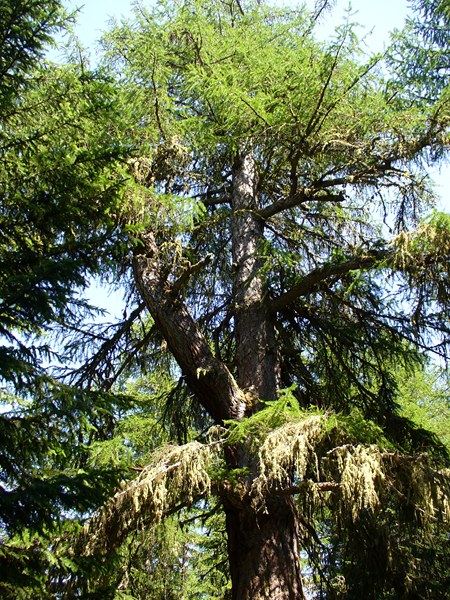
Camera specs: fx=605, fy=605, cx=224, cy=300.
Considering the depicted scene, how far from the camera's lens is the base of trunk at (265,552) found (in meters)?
5.00

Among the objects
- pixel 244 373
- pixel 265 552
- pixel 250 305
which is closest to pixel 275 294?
pixel 250 305

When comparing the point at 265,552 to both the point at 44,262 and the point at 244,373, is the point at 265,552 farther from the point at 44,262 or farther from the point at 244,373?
the point at 44,262

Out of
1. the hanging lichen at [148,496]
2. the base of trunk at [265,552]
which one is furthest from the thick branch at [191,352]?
the hanging lichen at [148,496]

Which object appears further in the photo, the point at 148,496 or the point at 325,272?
the point at 325,272

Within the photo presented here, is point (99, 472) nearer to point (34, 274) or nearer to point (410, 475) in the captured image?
point (34, 274)

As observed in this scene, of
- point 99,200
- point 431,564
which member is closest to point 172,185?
point 99,200

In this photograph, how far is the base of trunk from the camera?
500cm

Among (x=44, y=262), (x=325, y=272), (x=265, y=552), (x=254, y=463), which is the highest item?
(x=325, y=272)

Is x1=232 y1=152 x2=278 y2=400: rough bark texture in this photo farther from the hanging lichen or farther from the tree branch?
the hanging lichen

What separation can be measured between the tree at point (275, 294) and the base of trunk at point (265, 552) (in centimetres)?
1

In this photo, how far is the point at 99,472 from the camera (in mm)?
4633

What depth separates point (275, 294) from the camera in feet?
24.8

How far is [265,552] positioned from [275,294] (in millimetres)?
3279

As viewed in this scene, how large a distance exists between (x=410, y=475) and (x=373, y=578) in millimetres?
2546
